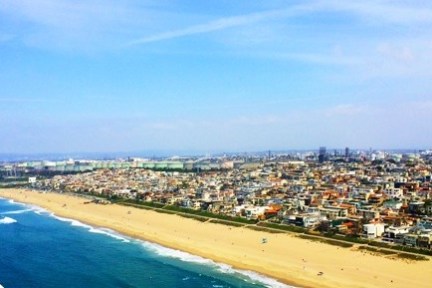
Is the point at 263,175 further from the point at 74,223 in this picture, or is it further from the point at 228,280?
the point at 228,280

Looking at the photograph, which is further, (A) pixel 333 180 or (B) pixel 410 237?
(A) pixel 333 180

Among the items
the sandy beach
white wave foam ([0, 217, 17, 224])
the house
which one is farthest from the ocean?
the house

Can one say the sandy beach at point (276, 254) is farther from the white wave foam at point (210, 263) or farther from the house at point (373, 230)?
the house at point (373, 230)

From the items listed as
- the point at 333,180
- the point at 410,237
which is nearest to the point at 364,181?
the point at 333,180

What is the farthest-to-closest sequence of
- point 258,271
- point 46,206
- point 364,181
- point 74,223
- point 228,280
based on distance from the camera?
point 364,181 < point 46,206 < point 74,223 < point 258,271 < point 228,280

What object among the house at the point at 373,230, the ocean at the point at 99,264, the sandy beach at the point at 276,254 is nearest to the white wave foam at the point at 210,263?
the ocean at the point at 99,264

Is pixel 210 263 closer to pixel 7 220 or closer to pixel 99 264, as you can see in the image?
pixel 99 264
